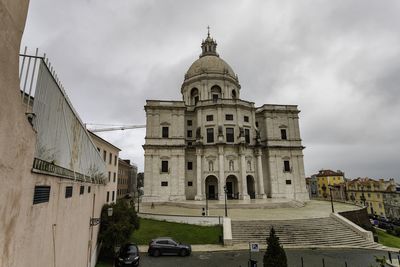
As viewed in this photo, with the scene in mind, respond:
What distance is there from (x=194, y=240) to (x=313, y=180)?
8910 cm

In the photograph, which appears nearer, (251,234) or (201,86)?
(251,234)

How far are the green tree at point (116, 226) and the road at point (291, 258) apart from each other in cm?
234

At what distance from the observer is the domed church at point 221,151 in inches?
1505

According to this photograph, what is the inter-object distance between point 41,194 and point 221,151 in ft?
113

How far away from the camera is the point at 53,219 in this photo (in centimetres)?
542

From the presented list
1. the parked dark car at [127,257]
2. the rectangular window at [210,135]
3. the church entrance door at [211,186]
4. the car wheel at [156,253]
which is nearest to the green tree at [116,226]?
the parked dark car at [127,257]

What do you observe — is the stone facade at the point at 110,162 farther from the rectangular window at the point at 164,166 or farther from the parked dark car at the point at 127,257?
the rectangular window at the point at 164,166

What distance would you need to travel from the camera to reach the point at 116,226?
47.9 ft

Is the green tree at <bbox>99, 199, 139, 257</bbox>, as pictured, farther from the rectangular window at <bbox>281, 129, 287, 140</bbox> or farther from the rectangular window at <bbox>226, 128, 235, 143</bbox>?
the rectangular window at <bbox>281, 129, 287, 140</bbox>

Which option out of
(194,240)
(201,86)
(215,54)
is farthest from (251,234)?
(215,54)

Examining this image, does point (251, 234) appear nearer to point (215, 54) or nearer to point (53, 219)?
point (53, 219)

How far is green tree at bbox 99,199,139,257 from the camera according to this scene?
47.9 ft

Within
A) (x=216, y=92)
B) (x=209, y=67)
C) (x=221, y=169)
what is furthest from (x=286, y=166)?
(x=209, y=67)

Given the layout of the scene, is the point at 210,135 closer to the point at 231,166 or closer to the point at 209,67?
the point at 231,166
